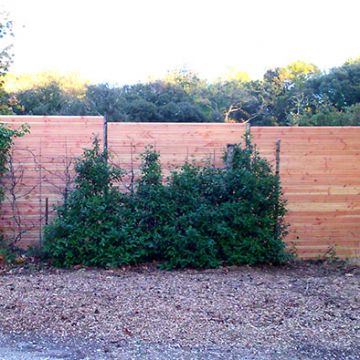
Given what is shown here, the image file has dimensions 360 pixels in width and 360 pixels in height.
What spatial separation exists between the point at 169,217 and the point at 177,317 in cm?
319

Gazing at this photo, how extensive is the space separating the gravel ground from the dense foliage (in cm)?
69

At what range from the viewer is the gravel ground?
578cm

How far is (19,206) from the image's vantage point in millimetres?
10227

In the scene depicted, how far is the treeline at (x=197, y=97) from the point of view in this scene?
829 inches

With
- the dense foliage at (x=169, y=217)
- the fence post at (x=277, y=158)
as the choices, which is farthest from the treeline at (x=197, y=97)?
the dense foliage at (x=169, y=217)

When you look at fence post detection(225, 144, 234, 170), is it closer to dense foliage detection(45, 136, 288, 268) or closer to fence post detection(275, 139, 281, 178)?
dense foliage detection(45, 136, 288, 268)

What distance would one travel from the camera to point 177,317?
6.61 meters

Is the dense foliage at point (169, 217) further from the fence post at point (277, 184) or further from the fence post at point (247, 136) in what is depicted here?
the fence post at point (247, 136)

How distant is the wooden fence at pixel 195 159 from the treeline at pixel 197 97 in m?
9.38

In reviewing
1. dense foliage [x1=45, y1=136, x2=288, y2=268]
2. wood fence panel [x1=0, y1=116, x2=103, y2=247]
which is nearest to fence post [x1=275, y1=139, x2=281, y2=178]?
dense foliage [x1=45, y1=136, x2=288, y2=268]

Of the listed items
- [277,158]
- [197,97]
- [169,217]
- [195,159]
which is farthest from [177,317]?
[197,97]

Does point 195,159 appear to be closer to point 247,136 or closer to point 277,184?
point 247,136

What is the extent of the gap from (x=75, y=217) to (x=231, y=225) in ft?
7.95

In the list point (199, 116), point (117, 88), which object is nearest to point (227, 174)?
point (199, 116)
